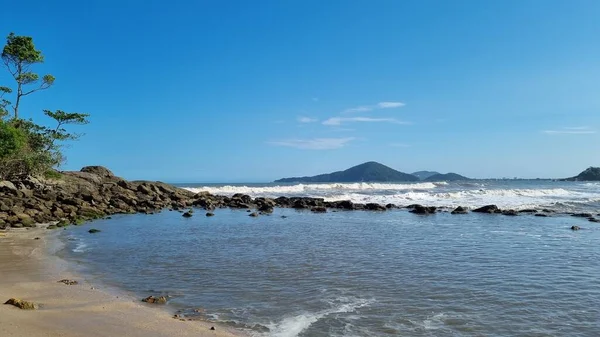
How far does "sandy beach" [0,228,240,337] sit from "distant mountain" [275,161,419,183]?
166 m

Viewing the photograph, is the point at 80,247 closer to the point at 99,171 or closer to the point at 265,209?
the point at 265,209

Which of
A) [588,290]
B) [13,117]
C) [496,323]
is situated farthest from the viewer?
[13,117]

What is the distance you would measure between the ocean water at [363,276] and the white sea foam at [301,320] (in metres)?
0.03

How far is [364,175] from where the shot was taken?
181875 mm

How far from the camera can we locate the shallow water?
7.92 metres

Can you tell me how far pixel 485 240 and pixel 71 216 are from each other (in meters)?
23.0

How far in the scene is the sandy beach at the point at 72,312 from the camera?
6949 millimetres

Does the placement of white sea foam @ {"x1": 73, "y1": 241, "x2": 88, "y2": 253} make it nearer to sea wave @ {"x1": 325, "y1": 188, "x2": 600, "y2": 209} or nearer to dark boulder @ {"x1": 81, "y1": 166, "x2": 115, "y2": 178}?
sea wave @ {"x1": 325, "y1": 188, "x2": 600, "y2": 209}

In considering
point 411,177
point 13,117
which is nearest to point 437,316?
point 13,117

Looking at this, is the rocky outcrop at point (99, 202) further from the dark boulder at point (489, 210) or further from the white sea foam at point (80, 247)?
the white sea foam at point (80, 247)

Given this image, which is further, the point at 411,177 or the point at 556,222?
the point at 411,177

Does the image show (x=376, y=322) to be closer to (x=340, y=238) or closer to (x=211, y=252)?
(x=211, y=252)

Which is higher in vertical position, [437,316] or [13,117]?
[13,117]

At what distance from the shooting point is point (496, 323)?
25.6 ft
